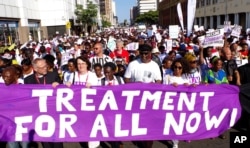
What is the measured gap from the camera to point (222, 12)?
A: 48406mm

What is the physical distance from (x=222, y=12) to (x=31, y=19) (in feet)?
84.5

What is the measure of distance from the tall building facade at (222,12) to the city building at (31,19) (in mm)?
17832

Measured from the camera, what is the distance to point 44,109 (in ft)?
16.8

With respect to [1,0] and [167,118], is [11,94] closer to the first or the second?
[167,118]

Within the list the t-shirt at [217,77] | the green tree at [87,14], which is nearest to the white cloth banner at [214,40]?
the t-shirt at [217,77]

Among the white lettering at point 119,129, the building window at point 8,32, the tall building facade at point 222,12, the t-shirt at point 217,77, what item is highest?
the tall building facade at point 222,12

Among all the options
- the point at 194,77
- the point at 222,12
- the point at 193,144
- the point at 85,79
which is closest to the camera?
the point at 85,79

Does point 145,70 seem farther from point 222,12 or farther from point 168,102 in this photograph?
point 222,12

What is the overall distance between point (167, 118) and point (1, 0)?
27519 mm

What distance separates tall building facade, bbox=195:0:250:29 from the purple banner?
2384 centimetres

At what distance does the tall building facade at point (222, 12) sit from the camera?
3947cm

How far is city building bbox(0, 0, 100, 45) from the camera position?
2973 centimetres

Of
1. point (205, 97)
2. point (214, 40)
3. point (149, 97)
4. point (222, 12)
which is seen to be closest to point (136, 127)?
point (149, 97)

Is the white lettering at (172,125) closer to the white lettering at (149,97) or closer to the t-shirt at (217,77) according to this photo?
the white lettering at (149,97)
